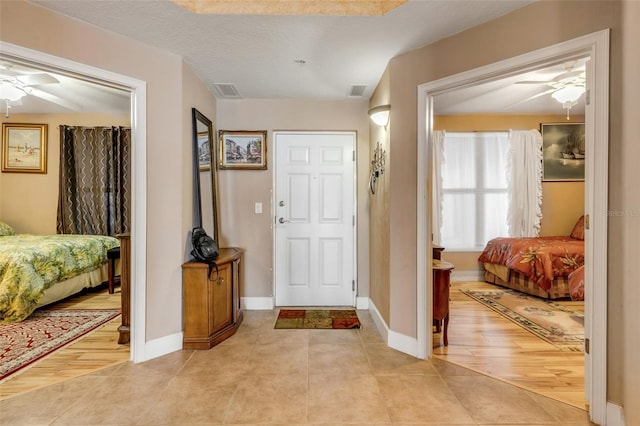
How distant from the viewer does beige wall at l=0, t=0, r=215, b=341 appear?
2.23 m

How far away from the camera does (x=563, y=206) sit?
478cm

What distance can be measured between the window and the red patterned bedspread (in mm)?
451

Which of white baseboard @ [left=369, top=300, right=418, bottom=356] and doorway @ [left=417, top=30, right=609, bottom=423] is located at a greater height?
doorway @ [left=417, top=30, right=609, bottom=423]

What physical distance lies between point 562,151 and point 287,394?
515 cm

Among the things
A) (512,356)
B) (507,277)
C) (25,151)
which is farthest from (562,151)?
(25,151)

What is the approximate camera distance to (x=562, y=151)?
4.75 meters

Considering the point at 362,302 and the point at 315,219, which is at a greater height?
the point at 315,219

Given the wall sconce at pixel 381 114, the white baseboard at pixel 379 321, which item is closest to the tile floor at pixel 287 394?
the white baseboard at pixel 379 321

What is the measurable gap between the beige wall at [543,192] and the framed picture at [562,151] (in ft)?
0.31

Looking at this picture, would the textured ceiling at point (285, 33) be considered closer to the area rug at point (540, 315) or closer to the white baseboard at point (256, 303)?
the white baseboard at point (256, 303)

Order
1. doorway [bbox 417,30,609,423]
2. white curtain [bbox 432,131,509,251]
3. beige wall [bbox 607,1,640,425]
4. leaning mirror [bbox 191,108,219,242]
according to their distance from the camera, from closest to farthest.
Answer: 1. beige wall [bbox 607,1,640,425]
2. doorway [bbox 417,30,609,423]
3. leaning mirror [bbox 191,108,219,242]
4. white curtain [bbox 432,131,509,251]

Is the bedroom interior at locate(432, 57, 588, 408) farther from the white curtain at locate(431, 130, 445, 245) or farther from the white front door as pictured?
the white front door

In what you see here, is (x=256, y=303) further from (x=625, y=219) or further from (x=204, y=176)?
(x=625, y=219)

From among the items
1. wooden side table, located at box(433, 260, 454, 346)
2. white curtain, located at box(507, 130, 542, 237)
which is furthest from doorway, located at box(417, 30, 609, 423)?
white curtain, located at box(507, 130, 542, 237)
